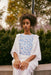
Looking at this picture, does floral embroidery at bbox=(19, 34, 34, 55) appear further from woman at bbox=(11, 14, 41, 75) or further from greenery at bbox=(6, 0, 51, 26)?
greenery at bbox=(6, 0, 51, 26)

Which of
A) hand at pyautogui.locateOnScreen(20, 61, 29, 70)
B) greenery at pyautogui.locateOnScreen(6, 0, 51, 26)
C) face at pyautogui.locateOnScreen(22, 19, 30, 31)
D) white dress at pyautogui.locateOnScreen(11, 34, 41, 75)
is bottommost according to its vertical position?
greenery at pyautogui.locateOnScreen(6, 0, 51, 26)

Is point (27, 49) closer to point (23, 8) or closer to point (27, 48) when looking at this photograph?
point (27, 48)

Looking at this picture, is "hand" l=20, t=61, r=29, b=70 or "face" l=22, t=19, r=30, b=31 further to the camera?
"face" l=22, t=19, r=30, b=31

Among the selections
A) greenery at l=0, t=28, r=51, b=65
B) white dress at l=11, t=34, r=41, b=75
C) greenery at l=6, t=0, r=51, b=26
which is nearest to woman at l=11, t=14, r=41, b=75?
white dress at l=11, t=34, r=41, b=75

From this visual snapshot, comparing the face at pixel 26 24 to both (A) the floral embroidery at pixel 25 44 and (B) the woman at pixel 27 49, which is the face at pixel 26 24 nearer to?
(B) the woman at pixel 27 49

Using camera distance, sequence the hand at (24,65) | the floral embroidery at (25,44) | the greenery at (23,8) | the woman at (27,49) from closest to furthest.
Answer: the hand at (24,65)
the woman at (27,49)
the floral embroidery at (25,44)
the greenery at (23,8)

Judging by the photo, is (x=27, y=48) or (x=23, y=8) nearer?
(x=27, y=48)

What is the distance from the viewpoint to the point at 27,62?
3156mm

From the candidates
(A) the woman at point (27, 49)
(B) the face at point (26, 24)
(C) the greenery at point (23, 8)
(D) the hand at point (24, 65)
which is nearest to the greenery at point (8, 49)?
(A) the woman at point (27, 49)

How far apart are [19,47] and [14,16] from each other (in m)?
17.0

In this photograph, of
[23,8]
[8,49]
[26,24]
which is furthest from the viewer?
[23,8]

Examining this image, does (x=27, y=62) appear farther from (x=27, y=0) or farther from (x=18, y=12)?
(x=18, y=12)

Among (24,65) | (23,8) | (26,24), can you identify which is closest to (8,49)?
(26,24)

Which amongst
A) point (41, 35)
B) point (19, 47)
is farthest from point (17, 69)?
point (41, 35)
